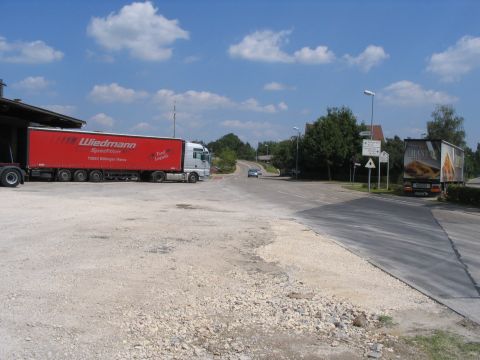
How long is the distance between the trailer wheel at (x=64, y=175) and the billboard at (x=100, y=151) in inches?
17.7

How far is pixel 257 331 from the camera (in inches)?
206

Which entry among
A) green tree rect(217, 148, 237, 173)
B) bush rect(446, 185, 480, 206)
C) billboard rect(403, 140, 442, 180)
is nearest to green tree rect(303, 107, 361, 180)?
billboard rect(403, 140, 442, 180)

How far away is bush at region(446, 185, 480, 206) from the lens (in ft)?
90.2

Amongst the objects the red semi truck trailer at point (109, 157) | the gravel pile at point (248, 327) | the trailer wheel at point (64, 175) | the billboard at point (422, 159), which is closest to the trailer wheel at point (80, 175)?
the red semi truck trailer at point (109, 157)

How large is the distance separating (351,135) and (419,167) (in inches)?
1443

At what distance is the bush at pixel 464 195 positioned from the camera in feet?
90.2

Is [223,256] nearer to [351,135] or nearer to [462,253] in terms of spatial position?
[462,253]

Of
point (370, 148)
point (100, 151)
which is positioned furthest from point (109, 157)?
point (370, 148)

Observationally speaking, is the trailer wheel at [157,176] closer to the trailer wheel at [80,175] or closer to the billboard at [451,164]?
the trailer wheel at [80,175]

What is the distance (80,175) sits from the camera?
3856 centimetres

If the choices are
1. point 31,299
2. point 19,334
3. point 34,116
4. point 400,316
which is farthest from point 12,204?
point 34,116

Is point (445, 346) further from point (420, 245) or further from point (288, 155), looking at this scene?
point (288, 155)

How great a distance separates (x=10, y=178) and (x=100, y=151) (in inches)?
454

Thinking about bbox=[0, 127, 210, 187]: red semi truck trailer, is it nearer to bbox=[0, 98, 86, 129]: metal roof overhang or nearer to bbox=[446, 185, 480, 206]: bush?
bbox=[0, 98, 86, 129]: metal roof overhang
